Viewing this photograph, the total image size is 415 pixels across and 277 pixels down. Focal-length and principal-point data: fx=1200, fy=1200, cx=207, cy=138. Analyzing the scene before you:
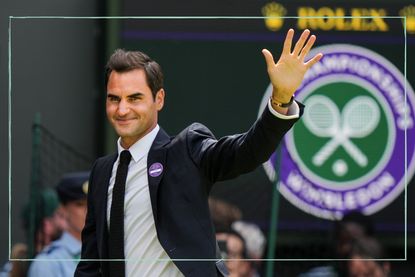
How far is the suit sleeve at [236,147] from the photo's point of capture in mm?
2971

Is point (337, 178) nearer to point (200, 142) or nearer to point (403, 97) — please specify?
point (403, 97)

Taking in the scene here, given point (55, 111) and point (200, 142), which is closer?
point (200, 142)

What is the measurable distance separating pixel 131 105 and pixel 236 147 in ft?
1.27

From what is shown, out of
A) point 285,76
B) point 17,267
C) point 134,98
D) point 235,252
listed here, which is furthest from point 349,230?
point 285,76

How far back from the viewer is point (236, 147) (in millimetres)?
3043

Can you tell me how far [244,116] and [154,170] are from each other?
0.86 metres

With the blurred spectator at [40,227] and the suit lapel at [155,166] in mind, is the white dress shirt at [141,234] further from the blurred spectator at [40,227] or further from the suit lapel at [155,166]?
the blurred spectator at [40,227]

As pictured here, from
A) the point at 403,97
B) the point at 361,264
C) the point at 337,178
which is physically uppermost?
the point at 403,97

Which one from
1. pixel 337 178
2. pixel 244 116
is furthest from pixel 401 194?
pixel 244 116

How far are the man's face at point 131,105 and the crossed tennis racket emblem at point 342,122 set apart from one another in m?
1.05

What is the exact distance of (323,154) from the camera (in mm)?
4230

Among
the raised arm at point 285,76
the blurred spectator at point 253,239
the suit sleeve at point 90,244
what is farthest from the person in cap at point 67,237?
the raised arm at point 285,76

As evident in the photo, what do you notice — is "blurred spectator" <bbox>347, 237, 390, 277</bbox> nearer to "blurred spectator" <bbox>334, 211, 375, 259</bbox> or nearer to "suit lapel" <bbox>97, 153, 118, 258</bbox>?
"blurred spectator" <bbox>334, 211, 375, 259</bbox>

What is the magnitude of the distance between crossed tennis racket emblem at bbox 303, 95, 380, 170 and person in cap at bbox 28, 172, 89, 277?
0.84m
